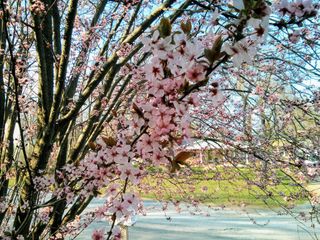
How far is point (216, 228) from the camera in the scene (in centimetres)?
914

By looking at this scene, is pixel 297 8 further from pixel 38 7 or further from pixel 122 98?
pixel 122 98

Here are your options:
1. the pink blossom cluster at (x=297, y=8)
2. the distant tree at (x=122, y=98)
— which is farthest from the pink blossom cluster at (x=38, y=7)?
the pink blossom cluster at (x=297, y=8)

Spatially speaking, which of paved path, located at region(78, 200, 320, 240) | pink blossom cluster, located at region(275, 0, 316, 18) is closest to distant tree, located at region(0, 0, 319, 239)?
pink blossom cluster, located at region(275, 0, 316, 18)

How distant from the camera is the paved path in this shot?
816 centimetres

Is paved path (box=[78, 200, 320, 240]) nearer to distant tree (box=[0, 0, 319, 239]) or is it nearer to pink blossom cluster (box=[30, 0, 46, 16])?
distant tree (box=[0, 0, 319, 239])

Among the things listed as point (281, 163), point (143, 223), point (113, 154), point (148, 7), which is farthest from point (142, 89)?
point (143, 223)

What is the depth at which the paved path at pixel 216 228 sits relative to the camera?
321 inches

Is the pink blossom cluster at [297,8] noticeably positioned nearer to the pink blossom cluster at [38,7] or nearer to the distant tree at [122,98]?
the distant tree at [122,98]

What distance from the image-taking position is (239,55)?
964 mm

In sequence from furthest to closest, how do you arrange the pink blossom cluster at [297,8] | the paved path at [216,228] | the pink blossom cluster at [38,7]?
the paved path at [216,228] < the pink blossom cluster at [38,7] < the pink blossom cluster at [297,8]

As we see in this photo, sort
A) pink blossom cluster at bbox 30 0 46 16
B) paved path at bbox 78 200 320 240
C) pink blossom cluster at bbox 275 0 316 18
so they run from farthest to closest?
paved path at bbox 78 200 320 240 → pink blossom cluster at bbox 30 0 46 16 → pink blossom cluster at bbox 275 0 316 18

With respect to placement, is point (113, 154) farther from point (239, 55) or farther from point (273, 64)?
point (273, 64)

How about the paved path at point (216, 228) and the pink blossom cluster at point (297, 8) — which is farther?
the paved path at point (216, 228)

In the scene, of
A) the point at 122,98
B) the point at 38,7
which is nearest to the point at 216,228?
the point at 122,98
